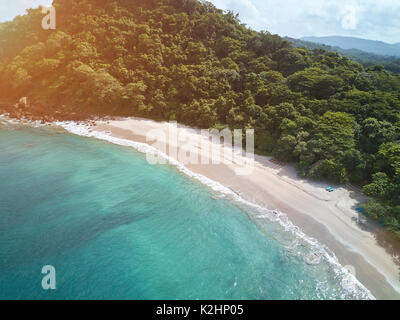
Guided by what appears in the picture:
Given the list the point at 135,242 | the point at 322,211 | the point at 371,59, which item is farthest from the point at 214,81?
the point at 371,59

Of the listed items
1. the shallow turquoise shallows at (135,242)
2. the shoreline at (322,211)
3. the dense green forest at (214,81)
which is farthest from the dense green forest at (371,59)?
the shallow turquoise shallows at (135,242)

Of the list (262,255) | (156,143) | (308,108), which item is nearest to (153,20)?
(156,143)

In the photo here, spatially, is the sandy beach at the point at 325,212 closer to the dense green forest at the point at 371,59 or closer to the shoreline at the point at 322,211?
the shoreline at the point at 322,211

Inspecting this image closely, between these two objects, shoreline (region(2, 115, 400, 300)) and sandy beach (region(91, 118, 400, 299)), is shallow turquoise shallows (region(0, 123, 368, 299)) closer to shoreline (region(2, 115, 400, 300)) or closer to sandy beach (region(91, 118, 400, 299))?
shoreline (region(2, 115, 400, 300))

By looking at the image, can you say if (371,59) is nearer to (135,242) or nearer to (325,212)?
(325,212)

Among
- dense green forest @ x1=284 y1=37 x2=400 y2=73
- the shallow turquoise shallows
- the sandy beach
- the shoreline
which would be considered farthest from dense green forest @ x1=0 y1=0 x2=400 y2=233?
dense green forest @ x1=284 y1=37 x2=400 y2=73
